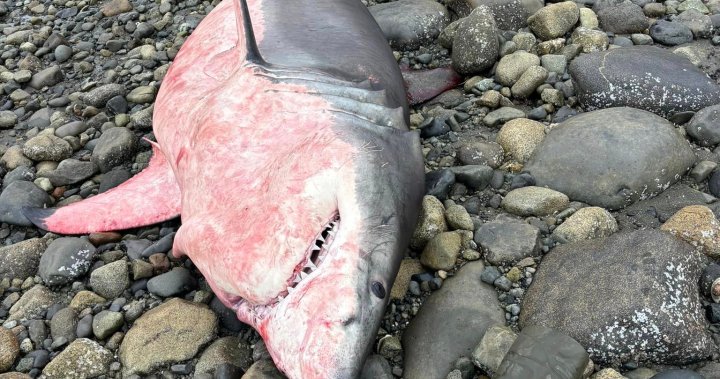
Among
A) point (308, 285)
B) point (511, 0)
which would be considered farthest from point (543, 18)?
point (308, 285)

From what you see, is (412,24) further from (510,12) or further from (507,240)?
(507,240)

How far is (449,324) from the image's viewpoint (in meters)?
3.07

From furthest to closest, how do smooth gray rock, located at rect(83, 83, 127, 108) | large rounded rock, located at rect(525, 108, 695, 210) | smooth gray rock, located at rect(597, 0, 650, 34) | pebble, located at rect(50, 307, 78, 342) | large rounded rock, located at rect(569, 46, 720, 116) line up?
smooth gray rock, located at rect(83, 83, 127, 108) → smooth gray rock, located at rect(597, 0, 650, 34) → large rounded rock, located at rect(569, 46, 720, 116) → large rounded rock, located at rect(525, 108, 695, 210) → pebble, located at rect(50, 307, 78, 342)

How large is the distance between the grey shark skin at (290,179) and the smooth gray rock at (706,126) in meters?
1.67

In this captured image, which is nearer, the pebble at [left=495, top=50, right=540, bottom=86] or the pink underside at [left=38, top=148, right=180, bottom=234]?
the pink underside at [left=38, top=148, right=180, bottom=234]

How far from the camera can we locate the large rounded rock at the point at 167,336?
10.4ft

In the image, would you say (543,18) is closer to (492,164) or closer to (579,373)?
(492,164)

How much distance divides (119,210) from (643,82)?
323cm

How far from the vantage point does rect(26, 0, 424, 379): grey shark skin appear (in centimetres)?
254

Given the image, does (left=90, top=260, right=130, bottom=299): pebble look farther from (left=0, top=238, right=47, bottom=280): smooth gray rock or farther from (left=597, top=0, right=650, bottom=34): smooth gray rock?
(left=597, top=0, right=650, bottom=34): smooth gray rock

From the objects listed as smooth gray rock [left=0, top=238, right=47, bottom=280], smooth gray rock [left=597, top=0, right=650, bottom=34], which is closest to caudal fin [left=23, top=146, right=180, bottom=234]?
smooth gray rock [left=0, top=238, right=47, bottom=280]

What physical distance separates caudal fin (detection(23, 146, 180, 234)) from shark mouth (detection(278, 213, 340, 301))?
5.33 feet

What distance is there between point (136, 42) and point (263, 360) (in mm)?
3857

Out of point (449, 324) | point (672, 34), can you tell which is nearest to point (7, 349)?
point (449, 324)
